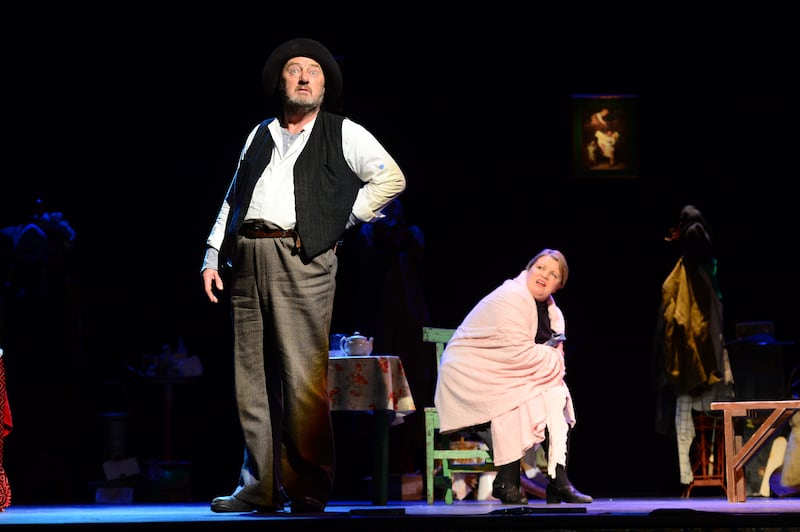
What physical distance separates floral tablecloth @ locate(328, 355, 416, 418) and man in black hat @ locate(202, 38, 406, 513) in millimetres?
886

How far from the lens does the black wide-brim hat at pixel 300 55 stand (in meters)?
4.33

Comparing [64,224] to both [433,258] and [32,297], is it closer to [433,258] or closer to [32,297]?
[32,297]

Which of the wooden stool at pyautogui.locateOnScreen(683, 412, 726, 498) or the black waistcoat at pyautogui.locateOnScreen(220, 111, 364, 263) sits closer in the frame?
the black waistcoat at pyautogui.locateOnScreen(220, 111, 364, 263)

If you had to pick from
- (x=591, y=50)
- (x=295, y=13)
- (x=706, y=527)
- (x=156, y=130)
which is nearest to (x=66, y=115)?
(x=156, y=130)

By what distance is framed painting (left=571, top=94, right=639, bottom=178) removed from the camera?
25.6ft

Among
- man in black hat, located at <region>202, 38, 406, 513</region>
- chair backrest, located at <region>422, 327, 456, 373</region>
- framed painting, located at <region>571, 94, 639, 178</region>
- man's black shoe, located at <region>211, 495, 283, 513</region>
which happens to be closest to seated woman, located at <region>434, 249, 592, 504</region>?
chair backrest, located at <region>422, 327, 456, 373</region>

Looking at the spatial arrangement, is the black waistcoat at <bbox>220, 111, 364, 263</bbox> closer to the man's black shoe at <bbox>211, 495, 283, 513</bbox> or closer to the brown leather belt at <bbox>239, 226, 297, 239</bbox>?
the brown leather belt at <bbox>239, 226, 297, 239</bbox>

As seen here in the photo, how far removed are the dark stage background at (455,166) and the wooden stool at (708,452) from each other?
2.02 ft

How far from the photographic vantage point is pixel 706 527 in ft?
11.0

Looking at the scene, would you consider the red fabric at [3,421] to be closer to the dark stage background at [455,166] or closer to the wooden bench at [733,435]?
the dark stage background at [455,166]

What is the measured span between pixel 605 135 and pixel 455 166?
3.34 ft

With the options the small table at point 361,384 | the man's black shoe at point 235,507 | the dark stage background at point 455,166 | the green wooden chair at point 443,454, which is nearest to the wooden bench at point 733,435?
the green wooden chair at point 443,454

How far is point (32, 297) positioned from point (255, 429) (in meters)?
3.22

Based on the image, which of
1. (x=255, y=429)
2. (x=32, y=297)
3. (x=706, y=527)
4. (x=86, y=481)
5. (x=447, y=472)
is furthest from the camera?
(x=86, y=481)
